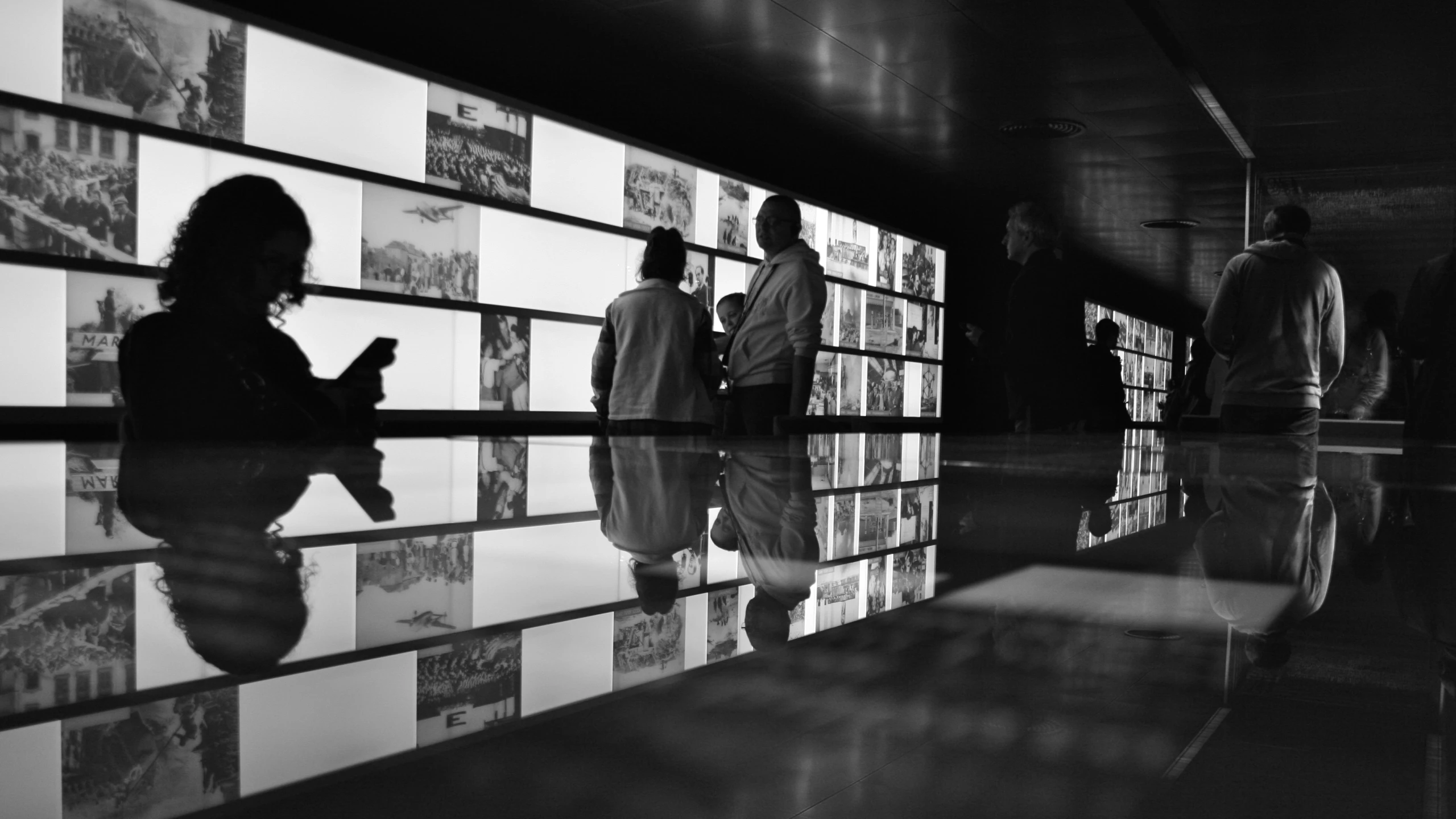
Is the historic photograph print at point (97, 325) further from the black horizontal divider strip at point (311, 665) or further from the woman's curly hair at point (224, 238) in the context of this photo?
the black horizontal divider strip at point (311, 665)

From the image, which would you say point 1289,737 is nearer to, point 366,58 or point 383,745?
point 383,745

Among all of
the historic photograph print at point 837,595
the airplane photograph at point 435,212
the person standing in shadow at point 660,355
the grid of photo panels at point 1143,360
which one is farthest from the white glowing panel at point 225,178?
the grid of photo panels at point 1143,360

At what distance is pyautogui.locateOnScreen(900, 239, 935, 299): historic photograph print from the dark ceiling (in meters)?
0.41

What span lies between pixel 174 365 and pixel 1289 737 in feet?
5.79

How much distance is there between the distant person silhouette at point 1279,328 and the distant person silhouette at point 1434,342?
20cm

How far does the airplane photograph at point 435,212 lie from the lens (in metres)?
4.83

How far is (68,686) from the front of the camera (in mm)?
321

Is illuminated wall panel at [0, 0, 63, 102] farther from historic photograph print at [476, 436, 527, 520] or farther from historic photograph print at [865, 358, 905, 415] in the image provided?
historic photograph print at [865, 358, 905, 415]

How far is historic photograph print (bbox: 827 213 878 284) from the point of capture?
8.23 meters

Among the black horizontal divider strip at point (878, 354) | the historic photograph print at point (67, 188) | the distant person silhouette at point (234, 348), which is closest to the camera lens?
the distant person silhouette at point (234, 348)

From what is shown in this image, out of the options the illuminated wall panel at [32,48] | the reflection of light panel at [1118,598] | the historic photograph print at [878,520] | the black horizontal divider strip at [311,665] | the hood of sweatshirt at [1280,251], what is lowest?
the historic photograph print at [878,520]

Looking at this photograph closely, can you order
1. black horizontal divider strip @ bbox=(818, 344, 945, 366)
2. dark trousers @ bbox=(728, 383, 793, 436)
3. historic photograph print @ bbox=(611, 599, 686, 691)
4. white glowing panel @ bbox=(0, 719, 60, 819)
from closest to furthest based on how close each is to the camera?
white glowing panel @ bbox=(0, 719, 60, 819)
historic photograph print @ bbox=(611, 599, 686, 691)
dark trousers @ bbox=(728, 383, 793, 436)
black horizontal divider strip @ bbox=(818, 344, 945, 366)

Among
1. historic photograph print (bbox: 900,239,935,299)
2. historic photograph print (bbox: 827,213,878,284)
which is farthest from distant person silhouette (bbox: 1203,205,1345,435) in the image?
historic photograph print (bbox: 900,239,935,299)

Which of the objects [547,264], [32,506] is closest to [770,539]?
[32,506]
